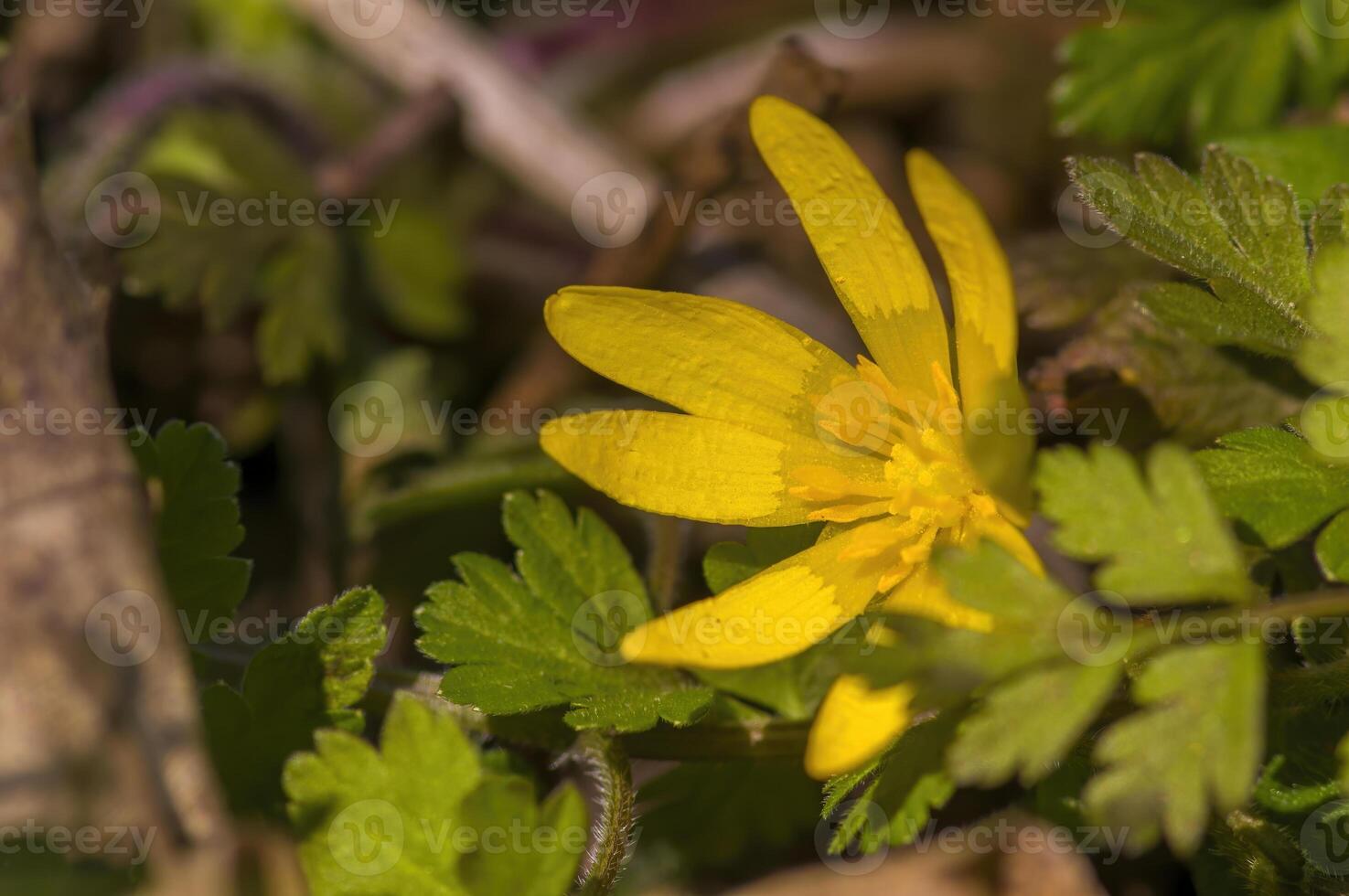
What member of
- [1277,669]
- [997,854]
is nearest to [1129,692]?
[1277,669]

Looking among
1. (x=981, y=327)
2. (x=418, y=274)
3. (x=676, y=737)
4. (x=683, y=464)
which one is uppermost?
(x=981, y=327)

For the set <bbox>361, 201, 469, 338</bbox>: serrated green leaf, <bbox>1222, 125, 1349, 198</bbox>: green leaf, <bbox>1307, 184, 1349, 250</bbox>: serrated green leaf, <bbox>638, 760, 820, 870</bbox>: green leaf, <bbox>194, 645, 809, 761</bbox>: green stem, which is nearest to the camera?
<bbox>1307, 184, 1349, 250</bbox>: serrated green leaf

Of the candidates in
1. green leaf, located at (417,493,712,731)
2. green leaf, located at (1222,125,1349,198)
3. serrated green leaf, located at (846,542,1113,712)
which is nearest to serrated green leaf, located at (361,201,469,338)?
green leaf, located at (417,493,712,731)

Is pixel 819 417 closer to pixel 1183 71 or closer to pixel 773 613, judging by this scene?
pixel 773 613

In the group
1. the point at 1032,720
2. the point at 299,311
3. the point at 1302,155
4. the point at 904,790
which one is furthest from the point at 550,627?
the point at 1302,155

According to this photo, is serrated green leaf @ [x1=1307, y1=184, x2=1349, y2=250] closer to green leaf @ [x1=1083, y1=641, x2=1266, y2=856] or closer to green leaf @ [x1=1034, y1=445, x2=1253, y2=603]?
green leaf @ [x1=1034, y1=445, x2=1253, y2=603]

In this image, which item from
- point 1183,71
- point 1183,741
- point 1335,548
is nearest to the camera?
point 1183,741

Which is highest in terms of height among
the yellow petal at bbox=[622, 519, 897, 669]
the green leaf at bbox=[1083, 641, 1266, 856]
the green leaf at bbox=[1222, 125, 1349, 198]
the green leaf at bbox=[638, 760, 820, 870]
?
the green leaf at bbox=[1222, 125, 1349, 198]
